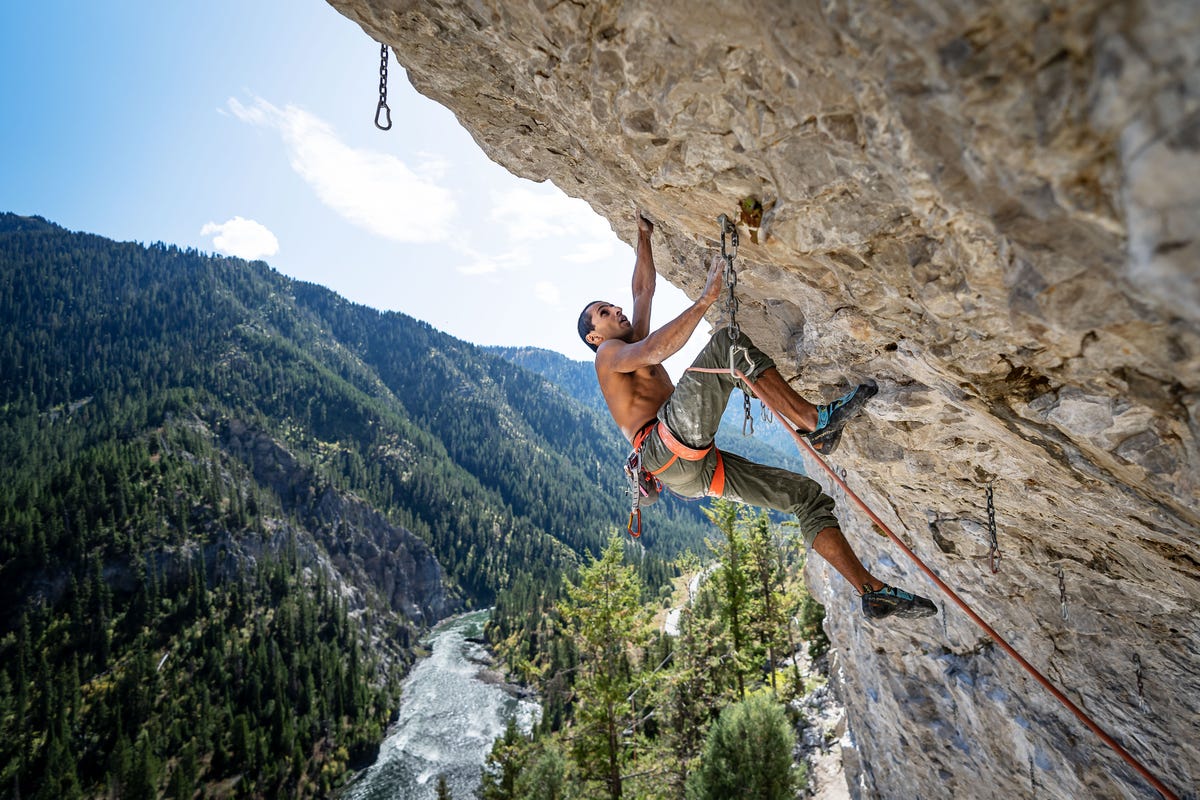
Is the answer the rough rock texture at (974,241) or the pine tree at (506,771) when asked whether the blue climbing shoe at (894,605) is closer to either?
the rough rock texture at (974,241)

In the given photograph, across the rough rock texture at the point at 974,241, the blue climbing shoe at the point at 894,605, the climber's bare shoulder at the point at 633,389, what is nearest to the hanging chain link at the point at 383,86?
the rough rock texture at the point at 974,241

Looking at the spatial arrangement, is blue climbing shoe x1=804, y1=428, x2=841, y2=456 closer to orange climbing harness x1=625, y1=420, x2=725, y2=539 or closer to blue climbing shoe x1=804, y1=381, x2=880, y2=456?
blue climbing shoe x1=804, y1=381, x2=880, y2=456

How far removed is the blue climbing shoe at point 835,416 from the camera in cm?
337

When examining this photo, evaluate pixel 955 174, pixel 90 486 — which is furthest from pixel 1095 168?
pixel 90 486

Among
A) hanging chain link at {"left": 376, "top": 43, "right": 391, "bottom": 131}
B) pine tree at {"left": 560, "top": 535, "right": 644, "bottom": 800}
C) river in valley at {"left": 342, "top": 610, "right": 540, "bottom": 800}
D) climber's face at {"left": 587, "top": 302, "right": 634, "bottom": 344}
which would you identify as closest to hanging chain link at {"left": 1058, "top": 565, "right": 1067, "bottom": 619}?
climber's face at {"left": 587, "top": 302, "right": 634, "bottom": 344}

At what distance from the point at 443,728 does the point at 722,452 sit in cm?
5400

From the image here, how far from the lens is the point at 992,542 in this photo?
3928 mm

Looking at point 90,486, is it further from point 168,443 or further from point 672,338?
point 672,338

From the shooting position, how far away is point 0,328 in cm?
11769

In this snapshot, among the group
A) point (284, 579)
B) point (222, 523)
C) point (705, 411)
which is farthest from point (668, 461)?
point (222, 523)

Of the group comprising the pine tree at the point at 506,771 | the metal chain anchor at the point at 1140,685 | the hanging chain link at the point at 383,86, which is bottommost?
the pine tree at the point at 506,771

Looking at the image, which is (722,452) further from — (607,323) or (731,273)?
(731,273)

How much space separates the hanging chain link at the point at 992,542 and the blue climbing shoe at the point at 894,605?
0.88 metres

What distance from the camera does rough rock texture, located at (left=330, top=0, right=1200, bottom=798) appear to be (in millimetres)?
1411
